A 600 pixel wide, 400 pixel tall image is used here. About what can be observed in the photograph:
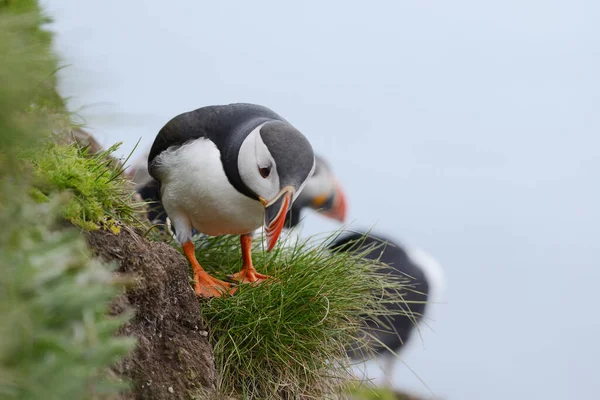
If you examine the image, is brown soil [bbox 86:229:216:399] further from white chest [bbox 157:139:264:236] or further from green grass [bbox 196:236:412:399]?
white chest [bbox 157:139:264:236]

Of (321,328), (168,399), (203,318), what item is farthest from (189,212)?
(168,399)

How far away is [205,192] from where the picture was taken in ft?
12.4

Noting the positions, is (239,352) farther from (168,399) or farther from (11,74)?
(11,74)

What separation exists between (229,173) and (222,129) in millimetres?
282

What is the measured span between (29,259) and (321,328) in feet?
8.37

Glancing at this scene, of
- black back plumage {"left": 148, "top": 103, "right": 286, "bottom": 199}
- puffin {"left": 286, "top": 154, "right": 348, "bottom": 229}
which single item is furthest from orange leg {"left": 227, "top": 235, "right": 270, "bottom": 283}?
puffin {"left": 286, "top": 154, "right": 348, "bottom": 229}

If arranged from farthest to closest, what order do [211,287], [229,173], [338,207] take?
[338,207]
[211,287]
[229,173]

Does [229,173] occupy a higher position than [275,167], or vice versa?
[275,167]

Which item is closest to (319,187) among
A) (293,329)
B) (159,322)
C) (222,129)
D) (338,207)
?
(338,207)

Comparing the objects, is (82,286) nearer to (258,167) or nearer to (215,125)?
(258,167)

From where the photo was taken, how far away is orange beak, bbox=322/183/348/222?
1073 centimetres

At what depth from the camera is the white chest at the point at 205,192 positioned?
147 inches

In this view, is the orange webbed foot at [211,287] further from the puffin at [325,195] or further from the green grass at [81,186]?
the puffin at [325,195]

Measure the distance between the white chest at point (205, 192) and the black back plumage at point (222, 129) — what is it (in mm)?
49
